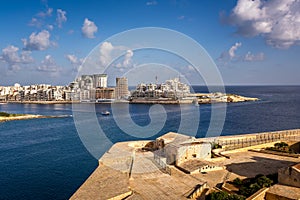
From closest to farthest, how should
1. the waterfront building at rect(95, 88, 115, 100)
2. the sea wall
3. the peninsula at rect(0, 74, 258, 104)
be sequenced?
the sea wall
the peninsula at rect(0, 74, 258, 104)
the waterfront building at rect(95, 88, 115, 100)

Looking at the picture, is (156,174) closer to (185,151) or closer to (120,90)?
(185,151)

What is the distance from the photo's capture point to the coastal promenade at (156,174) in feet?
30.9

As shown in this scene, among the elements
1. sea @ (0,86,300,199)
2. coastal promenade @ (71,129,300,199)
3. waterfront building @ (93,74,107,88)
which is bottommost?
sea @ (0,86,300,199)

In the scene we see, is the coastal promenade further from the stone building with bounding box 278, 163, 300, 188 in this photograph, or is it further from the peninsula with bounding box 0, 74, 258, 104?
the peninsula with bounding box 0, 74, 258, 104

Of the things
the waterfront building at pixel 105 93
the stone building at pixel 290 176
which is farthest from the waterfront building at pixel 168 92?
the stone building at pixel 290 176

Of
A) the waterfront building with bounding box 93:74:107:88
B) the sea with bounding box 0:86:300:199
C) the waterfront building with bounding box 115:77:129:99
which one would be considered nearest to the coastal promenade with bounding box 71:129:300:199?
the sea with bounding box 0:86:300:199

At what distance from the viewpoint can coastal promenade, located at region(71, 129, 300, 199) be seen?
9420 millimetres

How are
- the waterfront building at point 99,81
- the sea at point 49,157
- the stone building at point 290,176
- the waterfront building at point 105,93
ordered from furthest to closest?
the waterfront building at point 99,81, the waterfront building at point 105,93, the sea at point 49,157, the stone building at point 290,176

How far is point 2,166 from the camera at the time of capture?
1684cm

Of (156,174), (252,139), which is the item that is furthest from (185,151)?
(252,139)

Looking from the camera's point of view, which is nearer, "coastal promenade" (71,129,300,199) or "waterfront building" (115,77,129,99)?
"coastal promenade" (71,129,300,199)

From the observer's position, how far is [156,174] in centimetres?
1129

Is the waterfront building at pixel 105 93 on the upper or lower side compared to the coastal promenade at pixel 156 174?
upper

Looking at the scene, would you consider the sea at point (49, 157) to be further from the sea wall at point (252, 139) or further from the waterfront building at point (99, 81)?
the waterfront building at point (99, 81)
